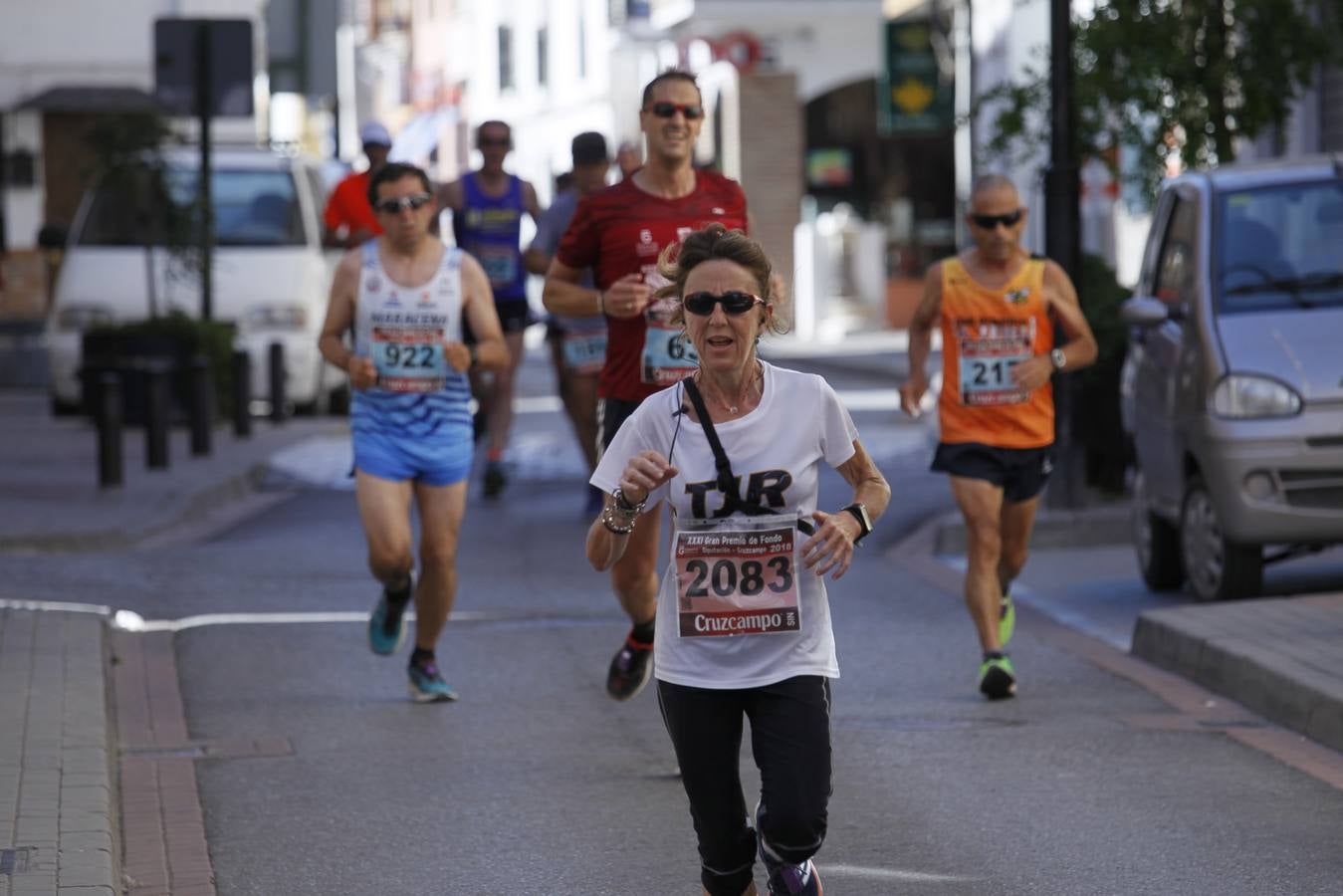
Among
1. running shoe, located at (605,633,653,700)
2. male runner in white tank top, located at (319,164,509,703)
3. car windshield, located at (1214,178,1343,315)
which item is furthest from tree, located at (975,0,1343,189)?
running shoe, located at (605,633,653,700)

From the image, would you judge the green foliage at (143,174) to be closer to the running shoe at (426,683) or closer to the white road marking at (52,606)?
the white road marking at (52,606)

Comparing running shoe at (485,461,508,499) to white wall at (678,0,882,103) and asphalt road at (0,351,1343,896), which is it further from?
white wall at (678,0,882,103)

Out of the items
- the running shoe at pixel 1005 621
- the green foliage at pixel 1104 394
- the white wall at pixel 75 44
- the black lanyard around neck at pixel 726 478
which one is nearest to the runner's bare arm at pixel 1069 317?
the running shoe at pixel 1005 621

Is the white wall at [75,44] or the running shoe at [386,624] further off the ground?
the white wall at [75,44]

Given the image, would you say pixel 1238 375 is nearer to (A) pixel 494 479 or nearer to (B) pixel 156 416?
(A) pixel 494 479

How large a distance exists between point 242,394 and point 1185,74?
24.8ft

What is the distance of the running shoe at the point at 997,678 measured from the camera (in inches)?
353

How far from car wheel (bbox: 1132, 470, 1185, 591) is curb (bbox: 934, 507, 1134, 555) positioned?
4.48 ft

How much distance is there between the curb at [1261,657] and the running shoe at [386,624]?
9.23ft

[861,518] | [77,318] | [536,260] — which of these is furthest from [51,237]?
[861,518]

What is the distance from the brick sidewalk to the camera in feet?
19.9

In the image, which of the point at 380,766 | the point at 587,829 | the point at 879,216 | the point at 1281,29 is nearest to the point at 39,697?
the point at 380,766

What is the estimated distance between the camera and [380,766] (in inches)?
312

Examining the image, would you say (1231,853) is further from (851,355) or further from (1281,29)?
(851,355)
